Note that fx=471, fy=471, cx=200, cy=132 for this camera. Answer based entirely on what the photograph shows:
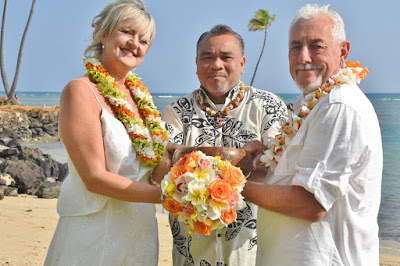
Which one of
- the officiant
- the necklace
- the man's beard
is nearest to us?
the man's beard

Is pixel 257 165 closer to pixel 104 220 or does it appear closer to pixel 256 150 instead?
pixel 256 150

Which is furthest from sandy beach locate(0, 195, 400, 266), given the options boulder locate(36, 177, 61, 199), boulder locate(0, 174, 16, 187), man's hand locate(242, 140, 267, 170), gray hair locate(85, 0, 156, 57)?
gray hair locate(85, 0, 156, 57)

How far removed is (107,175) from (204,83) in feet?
4.07

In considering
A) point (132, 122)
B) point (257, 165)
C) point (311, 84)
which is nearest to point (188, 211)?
point (257, 165)

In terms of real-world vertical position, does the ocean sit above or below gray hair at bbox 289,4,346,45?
below

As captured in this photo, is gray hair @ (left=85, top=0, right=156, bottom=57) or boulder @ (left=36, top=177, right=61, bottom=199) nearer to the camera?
gray hair @ (left=85, top=0, right=156, bottom=57)

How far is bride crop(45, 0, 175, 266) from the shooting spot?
321 centimetres

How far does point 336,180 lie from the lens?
2580 millimetres

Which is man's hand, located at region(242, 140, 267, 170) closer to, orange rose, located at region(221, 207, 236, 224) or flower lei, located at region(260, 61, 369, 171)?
flower lei, located at region(260, 61, 369, 171)

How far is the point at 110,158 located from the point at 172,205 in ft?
2.30

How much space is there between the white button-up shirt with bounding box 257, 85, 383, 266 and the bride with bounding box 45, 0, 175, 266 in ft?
3.05

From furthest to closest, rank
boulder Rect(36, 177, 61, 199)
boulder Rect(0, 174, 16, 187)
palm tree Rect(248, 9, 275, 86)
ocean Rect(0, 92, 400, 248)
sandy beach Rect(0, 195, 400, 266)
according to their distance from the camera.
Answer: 1. palm tree Rect(248, 9, 275, 86)
2. boulder Rect(0, 174, 16, 187)
3. boulder Rect(36, 177, 61, 199)
4. ocean Rect(0, 92, 400, 248)
5. sandy beach Rect(0, 195, 400, 266)

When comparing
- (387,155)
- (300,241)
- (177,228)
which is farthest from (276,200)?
(387,155)

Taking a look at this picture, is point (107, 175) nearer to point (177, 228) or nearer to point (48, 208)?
point (177, 228)
